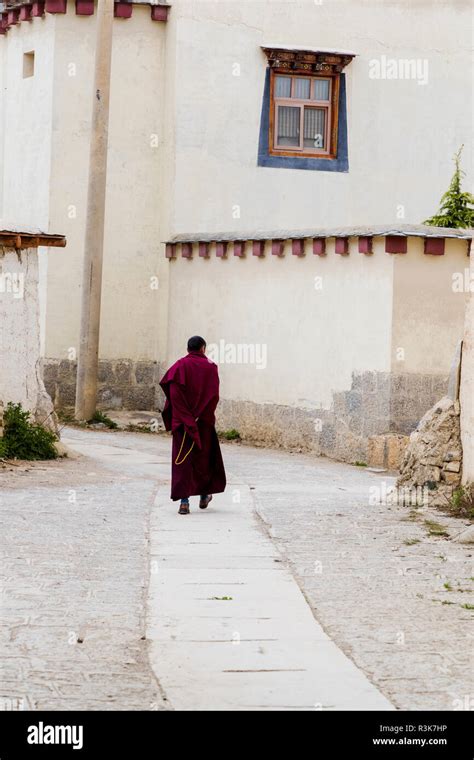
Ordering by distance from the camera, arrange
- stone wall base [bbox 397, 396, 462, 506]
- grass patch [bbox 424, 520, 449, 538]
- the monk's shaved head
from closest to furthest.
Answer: grass patch [bbox 424, 520, 449, 538] < the monk's shaved head < stone wall base [bbox 397, 396, 462, 506]

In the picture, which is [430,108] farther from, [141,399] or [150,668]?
[150,668]

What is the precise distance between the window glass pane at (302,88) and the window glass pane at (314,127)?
23cm

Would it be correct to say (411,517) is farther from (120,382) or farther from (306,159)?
(306,159)

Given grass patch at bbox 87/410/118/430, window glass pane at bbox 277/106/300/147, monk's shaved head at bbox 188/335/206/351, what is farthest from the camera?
window glass pane at bbox 277/106/300/147

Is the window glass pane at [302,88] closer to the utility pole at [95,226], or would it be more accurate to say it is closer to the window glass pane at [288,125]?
the window glass pane at [288,125]

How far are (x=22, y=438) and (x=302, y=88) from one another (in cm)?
934

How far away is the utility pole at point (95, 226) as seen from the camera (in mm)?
20469

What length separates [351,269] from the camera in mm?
17641

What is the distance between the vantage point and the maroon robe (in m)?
12.2

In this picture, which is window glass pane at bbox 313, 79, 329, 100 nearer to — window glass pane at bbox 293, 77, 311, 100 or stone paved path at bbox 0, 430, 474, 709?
window glass pane at bbox 293, 77, 311, 100

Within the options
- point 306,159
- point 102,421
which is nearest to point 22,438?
point 102,421

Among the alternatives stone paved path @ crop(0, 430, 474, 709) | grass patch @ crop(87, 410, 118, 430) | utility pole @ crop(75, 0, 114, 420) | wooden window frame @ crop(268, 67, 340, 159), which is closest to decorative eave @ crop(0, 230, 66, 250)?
stone paved path @ crop(0, 430, 474, 709)

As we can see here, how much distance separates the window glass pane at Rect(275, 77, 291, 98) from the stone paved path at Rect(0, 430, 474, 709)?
29.1 feet

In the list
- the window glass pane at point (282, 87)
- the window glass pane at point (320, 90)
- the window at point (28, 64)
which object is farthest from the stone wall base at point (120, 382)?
the window glass pane at point (320, 90)
